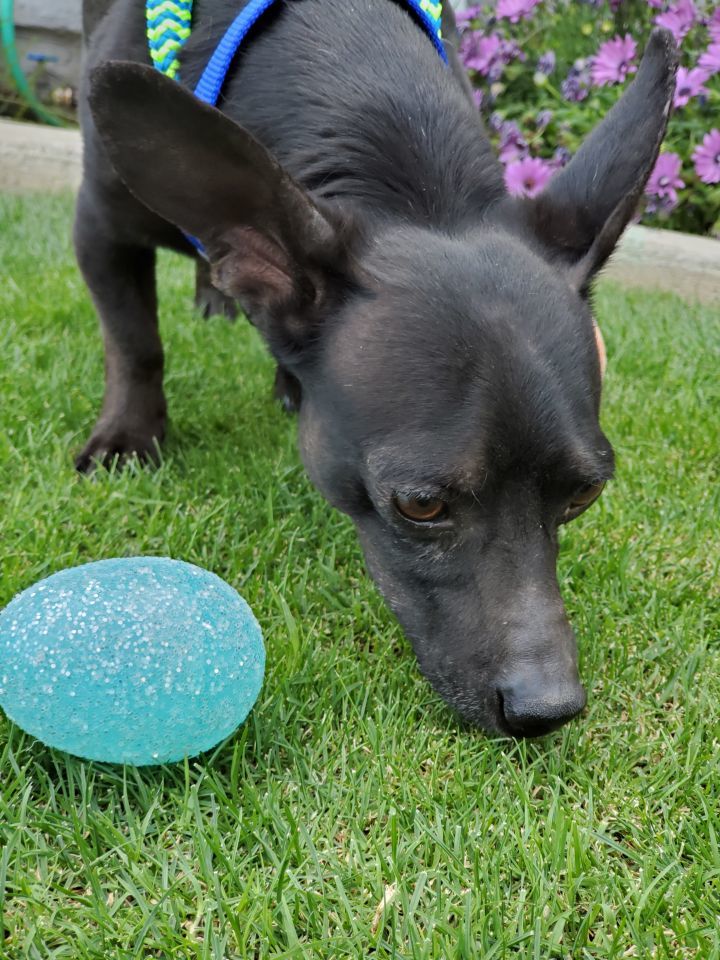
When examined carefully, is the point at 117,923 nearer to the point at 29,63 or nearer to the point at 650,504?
the point at 650,504

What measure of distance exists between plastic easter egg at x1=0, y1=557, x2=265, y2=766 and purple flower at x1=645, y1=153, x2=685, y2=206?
5112 mm

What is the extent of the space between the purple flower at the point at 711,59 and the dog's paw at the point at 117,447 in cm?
439

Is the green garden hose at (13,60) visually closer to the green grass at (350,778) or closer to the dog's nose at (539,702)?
the green grass at (350,778)

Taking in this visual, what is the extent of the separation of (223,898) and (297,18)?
7.63ft

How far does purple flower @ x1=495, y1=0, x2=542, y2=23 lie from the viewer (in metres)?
6.86

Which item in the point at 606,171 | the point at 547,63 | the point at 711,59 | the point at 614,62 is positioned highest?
the point at 606,171

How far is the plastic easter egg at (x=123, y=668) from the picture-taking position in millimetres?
1878

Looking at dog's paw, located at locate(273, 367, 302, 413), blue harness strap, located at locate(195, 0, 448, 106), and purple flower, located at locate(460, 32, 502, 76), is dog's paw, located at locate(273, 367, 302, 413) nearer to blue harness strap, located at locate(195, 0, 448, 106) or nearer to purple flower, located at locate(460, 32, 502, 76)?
blue harness strap, located at locate(195, 0, 448, 106)

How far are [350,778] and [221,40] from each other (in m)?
2.07

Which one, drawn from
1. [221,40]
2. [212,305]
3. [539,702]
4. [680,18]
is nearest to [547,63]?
[680,18]

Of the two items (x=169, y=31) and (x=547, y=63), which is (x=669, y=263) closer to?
(x=547, y=63)

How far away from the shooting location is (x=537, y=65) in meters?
7.04

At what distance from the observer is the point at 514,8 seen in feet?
A: 22.5

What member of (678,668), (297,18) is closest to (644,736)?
(678,668)
